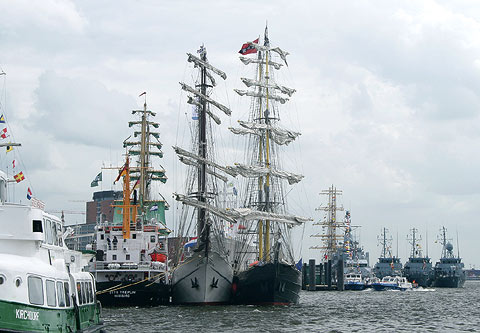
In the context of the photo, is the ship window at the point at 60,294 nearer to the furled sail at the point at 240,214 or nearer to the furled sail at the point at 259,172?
the furled sail at the point at 240,214

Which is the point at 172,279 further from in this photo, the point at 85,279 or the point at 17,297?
the point at 17,297

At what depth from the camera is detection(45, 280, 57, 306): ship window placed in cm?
2858

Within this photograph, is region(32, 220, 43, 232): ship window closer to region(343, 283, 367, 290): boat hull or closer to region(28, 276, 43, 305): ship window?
region(28, 276, 43, 305): ship window

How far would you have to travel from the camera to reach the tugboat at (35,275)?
26078mm

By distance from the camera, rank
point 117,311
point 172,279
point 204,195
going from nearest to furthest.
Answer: point 117,311, point 172,279, point 204,195

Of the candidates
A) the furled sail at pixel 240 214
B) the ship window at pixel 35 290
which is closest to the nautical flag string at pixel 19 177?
the ship window at pixel 35 290

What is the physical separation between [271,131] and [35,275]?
234ft

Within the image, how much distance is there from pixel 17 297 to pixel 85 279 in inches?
543

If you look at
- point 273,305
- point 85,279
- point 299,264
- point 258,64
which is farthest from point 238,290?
point 85,279

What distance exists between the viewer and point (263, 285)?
81.1 metres

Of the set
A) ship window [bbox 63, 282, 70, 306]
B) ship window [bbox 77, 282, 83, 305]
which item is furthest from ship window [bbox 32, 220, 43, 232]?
ship window [bbox 77, 282, 83, 305]

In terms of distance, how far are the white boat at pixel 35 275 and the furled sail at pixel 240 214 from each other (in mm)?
46971

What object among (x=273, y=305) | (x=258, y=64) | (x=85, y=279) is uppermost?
(x=258, y=64)

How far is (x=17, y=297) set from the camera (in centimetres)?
2623
